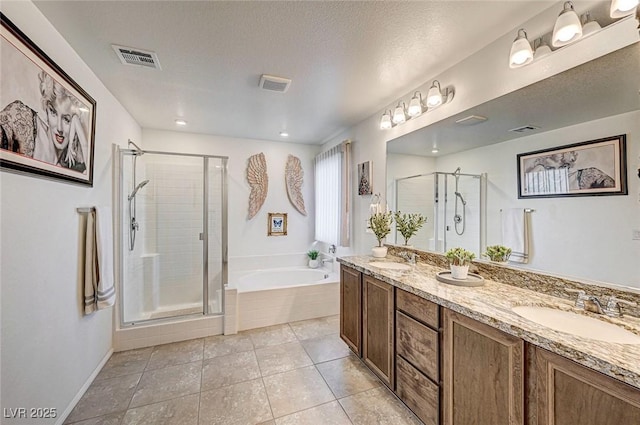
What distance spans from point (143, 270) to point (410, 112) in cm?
340

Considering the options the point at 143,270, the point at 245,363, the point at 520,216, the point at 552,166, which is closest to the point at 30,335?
the point at 245,363

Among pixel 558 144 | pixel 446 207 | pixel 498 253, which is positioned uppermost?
pixel 558 144

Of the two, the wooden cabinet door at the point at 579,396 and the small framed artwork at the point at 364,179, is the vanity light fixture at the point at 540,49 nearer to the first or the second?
the wooden cabinet door at the point at 579,396

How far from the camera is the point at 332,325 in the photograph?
3.12m

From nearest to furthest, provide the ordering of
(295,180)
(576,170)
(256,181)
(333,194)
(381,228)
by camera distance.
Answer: (576,170), (381,228), (333,194), (256,181), (295,180)

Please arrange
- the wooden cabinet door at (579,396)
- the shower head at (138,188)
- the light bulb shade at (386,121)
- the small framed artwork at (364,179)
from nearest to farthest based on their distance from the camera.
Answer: the wooden cabinet door at (579,396) → the light bulb shade at (386,121) → the shower head at (138,188) → the small framed artwork at (364,179)

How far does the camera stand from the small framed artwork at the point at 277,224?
13.8 ft

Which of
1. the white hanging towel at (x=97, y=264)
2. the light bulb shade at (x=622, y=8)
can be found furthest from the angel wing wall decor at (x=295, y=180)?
the light bulb shade at (x=622, y=8)

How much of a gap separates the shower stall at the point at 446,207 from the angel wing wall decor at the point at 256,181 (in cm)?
222

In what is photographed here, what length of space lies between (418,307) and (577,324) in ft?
2.37

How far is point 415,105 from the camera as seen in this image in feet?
7.35

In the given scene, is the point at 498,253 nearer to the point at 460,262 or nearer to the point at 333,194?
the point at 460,262

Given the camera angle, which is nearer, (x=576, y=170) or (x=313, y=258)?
(x=576, y=170)

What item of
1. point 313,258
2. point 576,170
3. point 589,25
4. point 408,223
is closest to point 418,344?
point 408,223
